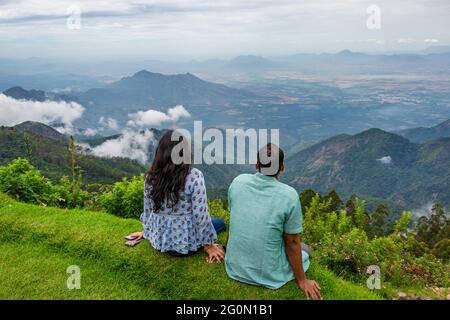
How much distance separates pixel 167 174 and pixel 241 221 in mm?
1031

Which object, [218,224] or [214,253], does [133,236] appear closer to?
[218,224]

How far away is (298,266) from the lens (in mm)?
4473

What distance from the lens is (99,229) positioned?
6.23 meters

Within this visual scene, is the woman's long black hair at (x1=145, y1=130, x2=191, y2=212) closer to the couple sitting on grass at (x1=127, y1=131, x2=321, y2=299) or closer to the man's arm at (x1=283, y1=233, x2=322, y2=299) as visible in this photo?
the couple sitting on grass at (x1=127, y1=131, x2=321, y2=299)

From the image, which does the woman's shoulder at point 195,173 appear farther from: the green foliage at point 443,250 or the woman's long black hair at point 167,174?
the green foliage at point 443,250

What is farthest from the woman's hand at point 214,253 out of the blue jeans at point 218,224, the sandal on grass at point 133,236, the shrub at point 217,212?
the shrub at point 217,212

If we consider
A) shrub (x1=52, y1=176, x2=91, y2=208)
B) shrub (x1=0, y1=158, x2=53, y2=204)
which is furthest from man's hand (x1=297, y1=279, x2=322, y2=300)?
shrub (x1=0, y1=158, x2=53, y2=204)

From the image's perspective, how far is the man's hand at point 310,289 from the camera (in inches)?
177

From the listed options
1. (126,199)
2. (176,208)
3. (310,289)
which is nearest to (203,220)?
(176,208)

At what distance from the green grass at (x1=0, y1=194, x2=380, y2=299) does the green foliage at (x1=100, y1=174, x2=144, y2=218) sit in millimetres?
888

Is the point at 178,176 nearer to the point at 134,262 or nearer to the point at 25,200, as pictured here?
the point at 134,262
